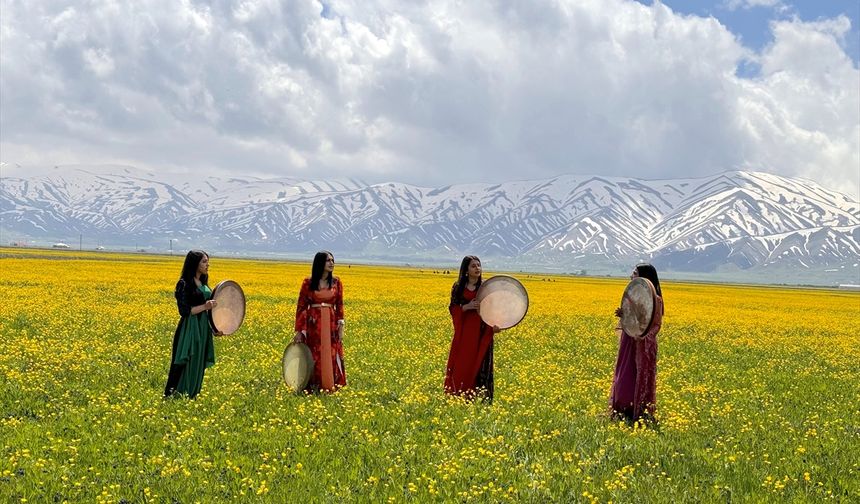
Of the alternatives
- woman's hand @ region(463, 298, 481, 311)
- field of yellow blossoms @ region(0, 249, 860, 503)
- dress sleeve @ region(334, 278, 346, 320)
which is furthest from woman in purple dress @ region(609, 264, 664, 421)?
dress sleeve @ region(334, 278, 346, 320)

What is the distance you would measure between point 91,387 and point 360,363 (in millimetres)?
5692

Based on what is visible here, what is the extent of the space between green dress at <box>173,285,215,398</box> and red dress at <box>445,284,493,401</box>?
4085 mm

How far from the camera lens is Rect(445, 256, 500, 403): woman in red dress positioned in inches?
458

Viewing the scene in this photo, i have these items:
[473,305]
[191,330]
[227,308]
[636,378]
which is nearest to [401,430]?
[473,305]

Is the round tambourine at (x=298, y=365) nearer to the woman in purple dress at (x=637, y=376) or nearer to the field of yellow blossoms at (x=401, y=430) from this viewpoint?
the field of yellow blossoms at (x=401, y=430)

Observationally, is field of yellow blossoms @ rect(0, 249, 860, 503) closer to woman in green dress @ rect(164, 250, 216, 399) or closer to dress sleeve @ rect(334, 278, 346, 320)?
woman in green dress @ rect(164, 250, 216, 399)

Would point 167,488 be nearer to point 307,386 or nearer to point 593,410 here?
point 307,386

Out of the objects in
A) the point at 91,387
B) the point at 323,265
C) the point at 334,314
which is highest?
the point at 323,265

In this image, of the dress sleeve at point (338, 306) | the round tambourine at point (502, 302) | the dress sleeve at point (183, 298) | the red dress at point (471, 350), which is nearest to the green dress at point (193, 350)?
the dress sleeve at point (183, 298)

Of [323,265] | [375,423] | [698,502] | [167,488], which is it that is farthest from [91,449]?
[698,502]

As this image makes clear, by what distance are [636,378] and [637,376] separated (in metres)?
0.05

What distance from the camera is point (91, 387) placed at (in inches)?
474

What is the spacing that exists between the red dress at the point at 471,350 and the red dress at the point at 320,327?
2.09 m

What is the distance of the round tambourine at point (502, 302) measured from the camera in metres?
11.5
